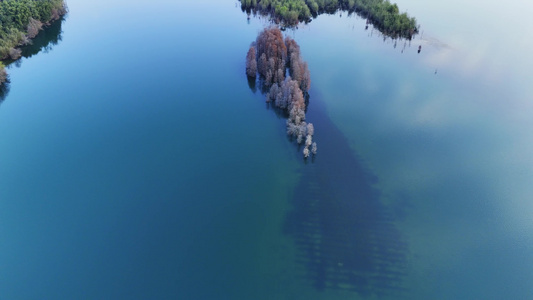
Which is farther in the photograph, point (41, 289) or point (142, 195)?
point (142, 195)

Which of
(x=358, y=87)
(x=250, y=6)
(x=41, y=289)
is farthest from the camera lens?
(x=250, y=6)

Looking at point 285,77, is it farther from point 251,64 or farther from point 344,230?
point 344,230

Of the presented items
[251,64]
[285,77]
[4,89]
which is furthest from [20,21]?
[285,77]

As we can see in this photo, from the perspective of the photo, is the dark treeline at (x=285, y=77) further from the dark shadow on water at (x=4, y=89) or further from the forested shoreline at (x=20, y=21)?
the forested shoreline at (x=20, y=21)

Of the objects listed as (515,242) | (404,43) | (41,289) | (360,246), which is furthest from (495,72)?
(41,289)

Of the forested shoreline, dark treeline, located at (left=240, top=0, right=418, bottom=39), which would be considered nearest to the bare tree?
→ dark treeline, located at (left=240, top=0, right=418, bottom=39)

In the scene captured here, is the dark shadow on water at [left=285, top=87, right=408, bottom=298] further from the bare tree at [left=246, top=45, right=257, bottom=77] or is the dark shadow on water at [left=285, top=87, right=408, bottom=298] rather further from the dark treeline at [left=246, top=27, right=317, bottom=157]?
the bare tree at [left=246, top=45, right=257, bottom=77]

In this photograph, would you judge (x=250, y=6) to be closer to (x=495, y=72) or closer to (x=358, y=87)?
(x=358, y=87)
